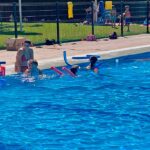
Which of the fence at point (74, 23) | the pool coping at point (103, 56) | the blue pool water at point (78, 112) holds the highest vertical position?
the fence at point (74, 23)

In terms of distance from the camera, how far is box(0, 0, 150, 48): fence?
20750 millimetres

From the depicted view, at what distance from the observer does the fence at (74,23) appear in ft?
68.1

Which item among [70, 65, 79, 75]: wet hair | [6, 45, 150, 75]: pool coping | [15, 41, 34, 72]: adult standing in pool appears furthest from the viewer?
[6, 45, 150, 75]: pool coping

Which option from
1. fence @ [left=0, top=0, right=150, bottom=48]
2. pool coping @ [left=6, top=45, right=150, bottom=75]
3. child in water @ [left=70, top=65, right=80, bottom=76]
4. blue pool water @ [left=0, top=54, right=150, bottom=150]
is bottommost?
blue pool water @ [left=0, top=54, right=150, bottom=150]

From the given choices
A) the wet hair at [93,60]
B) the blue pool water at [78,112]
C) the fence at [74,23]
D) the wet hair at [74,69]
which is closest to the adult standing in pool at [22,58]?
the blue pool water at [78,112]

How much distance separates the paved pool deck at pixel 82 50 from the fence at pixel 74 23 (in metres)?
1.20

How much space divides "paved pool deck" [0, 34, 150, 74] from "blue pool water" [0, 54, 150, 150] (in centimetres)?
115

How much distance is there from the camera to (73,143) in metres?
7.27

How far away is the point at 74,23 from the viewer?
1139 inches

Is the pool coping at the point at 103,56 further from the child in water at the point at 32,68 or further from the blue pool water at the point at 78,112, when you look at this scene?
the blue pool water at the point at 78,112

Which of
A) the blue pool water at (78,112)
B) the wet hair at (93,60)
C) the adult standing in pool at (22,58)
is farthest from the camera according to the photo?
the wet hair at (93,60)

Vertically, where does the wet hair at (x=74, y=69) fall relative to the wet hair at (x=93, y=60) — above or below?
below

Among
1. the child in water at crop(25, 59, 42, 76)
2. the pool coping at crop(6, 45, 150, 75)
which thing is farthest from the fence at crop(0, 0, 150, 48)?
the child in water at crop(25, 59, 42, 76)

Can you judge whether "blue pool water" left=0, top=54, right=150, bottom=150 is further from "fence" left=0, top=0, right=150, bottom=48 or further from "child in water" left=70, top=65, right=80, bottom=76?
"fence" left=0, top=0, right=150, bottom=48
